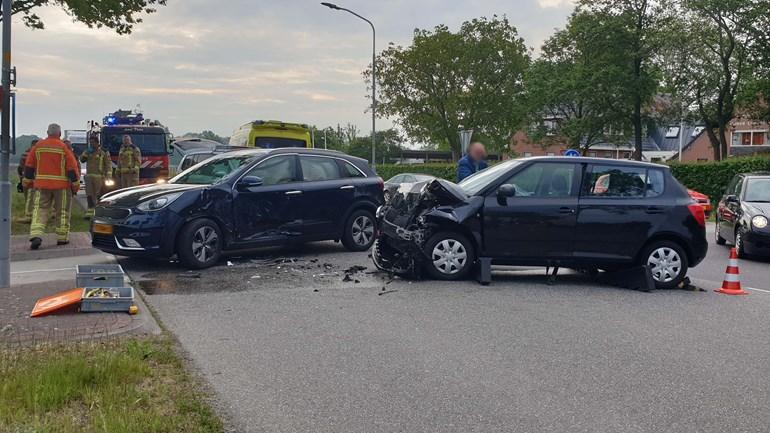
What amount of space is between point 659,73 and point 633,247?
35.4 meters

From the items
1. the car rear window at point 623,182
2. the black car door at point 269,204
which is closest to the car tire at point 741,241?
the car rear window at point 623,182

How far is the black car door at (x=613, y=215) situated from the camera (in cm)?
889

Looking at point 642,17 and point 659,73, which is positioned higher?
point 642,17

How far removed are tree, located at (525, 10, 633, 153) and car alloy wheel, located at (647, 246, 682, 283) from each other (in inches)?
1341

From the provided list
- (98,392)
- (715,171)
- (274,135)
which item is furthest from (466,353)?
(715,171)

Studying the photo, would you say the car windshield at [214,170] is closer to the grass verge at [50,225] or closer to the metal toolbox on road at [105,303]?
the metal toolbox on road at [105,303]

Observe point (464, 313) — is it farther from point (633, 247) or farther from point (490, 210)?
point (633, 247)

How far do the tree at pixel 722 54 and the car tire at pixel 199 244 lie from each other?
112ft

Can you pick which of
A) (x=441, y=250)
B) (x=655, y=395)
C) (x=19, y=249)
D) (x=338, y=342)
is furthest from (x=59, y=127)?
(x=655, y=395)

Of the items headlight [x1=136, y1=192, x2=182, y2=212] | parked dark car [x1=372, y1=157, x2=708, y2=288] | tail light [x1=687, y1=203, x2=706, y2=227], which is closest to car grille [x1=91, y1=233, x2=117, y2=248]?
headlight [x1=136, y1=192, x2=182, y2=212]

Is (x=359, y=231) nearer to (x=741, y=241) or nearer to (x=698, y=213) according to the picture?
(x=698, y=213)

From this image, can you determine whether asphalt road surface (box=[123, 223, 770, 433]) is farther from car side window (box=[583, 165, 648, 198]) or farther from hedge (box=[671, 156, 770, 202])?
hedge (box=[671, 156, 770, 202])

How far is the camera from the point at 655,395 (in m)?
4.77

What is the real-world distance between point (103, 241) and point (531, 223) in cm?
571
